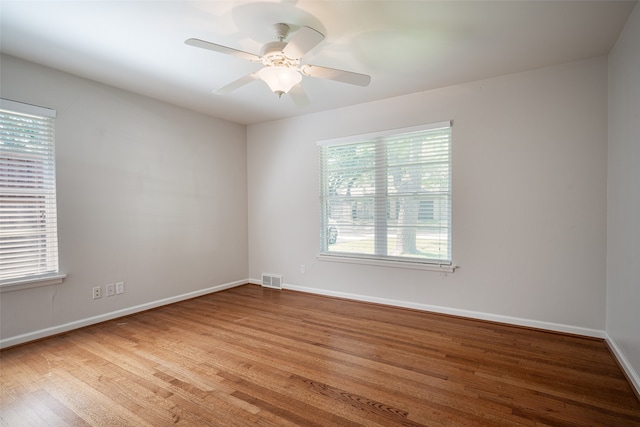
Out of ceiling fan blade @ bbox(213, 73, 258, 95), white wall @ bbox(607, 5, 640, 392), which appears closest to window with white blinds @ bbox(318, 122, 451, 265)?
white wall @ bbox(607, 5, 640, 392)

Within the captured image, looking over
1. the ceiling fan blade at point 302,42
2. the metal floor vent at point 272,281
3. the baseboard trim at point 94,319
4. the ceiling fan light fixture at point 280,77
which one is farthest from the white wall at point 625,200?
the baseboard trim at point 94,319

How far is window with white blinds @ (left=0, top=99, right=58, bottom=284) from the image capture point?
275cm

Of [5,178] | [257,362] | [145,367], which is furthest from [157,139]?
[257,362]

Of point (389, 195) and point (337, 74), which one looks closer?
point (337, 74)

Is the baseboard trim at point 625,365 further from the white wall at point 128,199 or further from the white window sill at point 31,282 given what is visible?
the white window sill at point 31,282

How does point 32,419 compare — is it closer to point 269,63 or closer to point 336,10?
point 269,63

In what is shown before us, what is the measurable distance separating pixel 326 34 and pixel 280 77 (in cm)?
52

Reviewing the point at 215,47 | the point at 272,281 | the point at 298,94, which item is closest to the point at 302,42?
the point at 215,47

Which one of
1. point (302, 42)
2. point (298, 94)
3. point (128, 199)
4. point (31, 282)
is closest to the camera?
point (302, 42)

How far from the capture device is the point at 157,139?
3.92 meters

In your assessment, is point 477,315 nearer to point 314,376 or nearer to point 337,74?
point 314,376

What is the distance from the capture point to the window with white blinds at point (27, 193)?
2748mm

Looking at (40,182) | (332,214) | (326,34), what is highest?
(326,34)

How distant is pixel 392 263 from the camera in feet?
12.7
